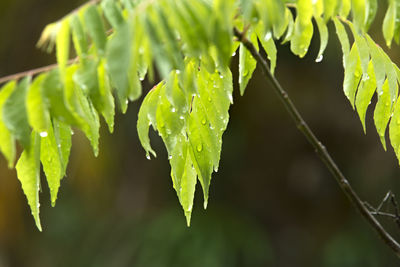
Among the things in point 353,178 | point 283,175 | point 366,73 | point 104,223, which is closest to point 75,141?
point 104,223

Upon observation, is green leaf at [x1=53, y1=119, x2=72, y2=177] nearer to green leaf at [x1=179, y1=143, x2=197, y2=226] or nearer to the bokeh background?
green leaf at [x1=179, y1=143, x2=197, y2=226]

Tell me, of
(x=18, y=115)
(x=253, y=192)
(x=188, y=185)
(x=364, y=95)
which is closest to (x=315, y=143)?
(x=364, y=95)

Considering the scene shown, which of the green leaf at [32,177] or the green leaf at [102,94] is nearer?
the green leaf at [102,94]

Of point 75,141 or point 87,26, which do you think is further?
point 75,141

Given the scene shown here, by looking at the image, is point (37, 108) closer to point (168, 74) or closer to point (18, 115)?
point (18, 115)

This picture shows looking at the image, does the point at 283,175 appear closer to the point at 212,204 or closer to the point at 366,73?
the point at 212,204

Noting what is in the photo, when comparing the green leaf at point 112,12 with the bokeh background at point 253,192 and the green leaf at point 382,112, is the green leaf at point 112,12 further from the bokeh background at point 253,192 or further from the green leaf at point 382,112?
the bokeh background at point 253,192

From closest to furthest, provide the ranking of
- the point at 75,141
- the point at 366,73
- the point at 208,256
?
the point at 366,73 → the point at 208,256 → the point at 75,141

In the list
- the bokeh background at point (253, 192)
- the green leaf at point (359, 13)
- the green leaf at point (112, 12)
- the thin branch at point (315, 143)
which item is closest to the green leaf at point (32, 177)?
the green leaf at point (112, 12)
